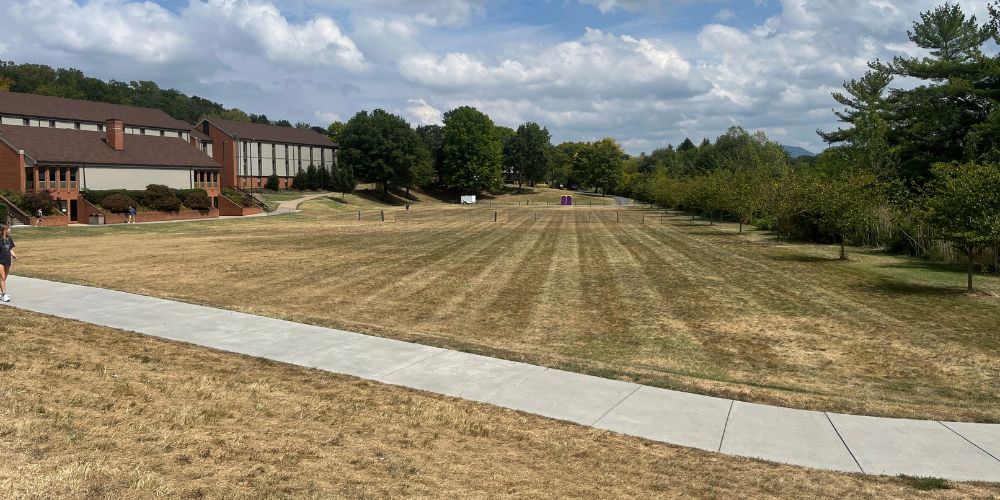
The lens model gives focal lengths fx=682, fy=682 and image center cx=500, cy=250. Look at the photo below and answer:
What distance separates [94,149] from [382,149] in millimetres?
47269

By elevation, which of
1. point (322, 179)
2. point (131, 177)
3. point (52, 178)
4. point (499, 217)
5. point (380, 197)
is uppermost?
point (322, 179)

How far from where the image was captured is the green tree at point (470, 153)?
123 metres

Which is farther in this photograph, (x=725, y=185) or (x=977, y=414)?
(x=725, y=185)

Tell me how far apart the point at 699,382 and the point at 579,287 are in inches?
426

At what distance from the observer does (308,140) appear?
108938mm

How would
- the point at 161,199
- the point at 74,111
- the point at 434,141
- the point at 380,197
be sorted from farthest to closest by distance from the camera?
the point at 434,141 → the point at 380,197 → the point at 74,111 → the point at 161,199

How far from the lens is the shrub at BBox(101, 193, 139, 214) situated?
5609 cm

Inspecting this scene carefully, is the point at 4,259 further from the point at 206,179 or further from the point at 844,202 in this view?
the point at 206,179

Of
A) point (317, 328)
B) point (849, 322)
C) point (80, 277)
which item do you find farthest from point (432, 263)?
point (849, 322)

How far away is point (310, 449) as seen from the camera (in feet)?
22.7

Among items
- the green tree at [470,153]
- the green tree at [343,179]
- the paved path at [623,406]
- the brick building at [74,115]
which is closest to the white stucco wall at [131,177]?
the brick building at [74,115]

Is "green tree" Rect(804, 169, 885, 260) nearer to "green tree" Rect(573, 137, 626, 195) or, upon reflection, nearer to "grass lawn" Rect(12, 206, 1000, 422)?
"grass lawn" Rect(12, 206, 1000, 422)

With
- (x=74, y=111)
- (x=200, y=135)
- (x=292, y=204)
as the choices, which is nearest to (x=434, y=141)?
(x=200, y=135)

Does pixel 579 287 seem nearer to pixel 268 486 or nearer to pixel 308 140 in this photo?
pixel 268 486
